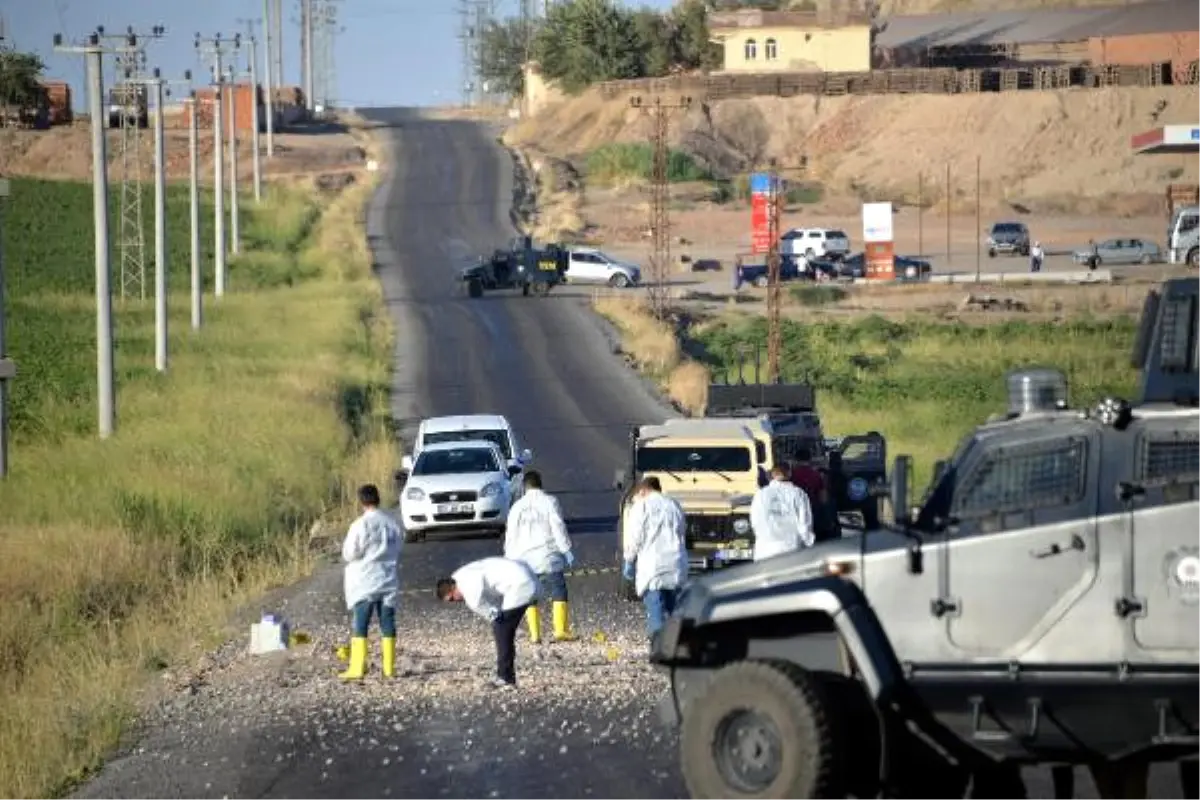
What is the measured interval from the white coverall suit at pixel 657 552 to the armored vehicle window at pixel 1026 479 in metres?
7.33

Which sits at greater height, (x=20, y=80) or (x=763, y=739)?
(x=20, y=80)

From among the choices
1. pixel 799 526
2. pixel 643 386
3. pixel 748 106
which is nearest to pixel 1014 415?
pixel 799 526

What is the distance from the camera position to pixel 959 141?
125m

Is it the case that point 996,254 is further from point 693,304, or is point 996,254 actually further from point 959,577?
point 959,577

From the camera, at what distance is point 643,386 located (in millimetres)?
59938

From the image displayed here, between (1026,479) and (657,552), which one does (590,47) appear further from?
(1026,479)

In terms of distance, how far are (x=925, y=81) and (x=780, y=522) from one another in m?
115

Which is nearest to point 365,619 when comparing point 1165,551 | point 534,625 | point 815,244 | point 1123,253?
point 534,625

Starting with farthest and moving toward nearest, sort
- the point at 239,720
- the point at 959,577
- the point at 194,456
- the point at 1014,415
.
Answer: the point at 194,456
the point at 239,720
the point at 1014,415
the point at 959,577

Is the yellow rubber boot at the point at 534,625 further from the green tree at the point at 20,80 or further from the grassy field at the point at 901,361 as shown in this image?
the green tree at the point at 20,80

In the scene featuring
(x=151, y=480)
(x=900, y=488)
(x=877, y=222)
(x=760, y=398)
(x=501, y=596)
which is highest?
(x=900, y=488)

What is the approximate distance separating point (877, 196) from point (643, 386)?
62277 millimetres

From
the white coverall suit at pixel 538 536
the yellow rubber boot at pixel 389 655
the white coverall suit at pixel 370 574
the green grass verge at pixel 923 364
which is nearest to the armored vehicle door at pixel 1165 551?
the white coverall suit at pixel 370 574

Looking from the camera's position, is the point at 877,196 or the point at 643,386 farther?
the point at 877,196
